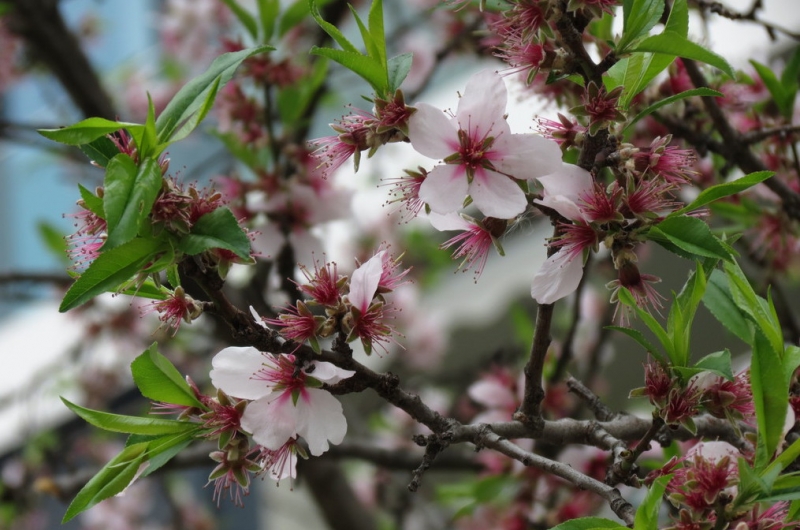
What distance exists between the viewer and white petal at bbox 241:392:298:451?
718mm

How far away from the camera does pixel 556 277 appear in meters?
0.70

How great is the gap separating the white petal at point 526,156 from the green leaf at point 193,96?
0.22m

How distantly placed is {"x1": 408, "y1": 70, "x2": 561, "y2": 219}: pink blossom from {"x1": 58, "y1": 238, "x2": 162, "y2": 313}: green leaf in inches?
8.8

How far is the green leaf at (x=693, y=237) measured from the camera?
62 cm

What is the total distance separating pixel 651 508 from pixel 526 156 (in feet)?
0.92

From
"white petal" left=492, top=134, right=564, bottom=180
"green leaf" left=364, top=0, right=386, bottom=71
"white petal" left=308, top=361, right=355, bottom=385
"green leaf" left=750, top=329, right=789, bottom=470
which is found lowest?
"white petal" left=308, top=361, right=355, bottom=385

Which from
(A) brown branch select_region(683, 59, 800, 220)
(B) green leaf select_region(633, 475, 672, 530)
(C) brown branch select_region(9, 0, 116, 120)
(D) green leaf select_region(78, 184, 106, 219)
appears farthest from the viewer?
(C) brown branch select_region(9, 0, 116, 120)

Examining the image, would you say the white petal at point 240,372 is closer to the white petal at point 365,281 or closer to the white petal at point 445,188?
the white petal at point 365,281

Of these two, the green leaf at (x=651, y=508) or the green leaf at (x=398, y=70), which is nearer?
the green leaf at (x=651, y=508)

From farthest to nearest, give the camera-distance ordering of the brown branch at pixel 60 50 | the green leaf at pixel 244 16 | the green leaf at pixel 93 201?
the brown branch at pixel 60 50 < the green leaf at pixel 244 16 < the green leaf at pixel 93 201

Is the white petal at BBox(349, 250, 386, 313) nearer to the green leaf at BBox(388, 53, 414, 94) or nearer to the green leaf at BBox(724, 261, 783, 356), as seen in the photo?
the green leaf at BBox(388, 53, 414, 94)

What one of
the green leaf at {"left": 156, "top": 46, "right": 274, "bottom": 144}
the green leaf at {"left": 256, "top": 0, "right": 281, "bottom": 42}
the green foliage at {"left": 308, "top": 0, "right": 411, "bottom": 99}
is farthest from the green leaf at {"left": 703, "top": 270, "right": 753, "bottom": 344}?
the green leaf at {"left": 256, "top": 0, "right": 281, "bottom": 42}

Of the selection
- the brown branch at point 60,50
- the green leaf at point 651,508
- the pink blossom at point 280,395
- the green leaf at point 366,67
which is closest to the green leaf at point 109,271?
the pink blossom at point 280,395

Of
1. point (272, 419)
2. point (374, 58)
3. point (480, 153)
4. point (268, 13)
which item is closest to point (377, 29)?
point (374, 58)
